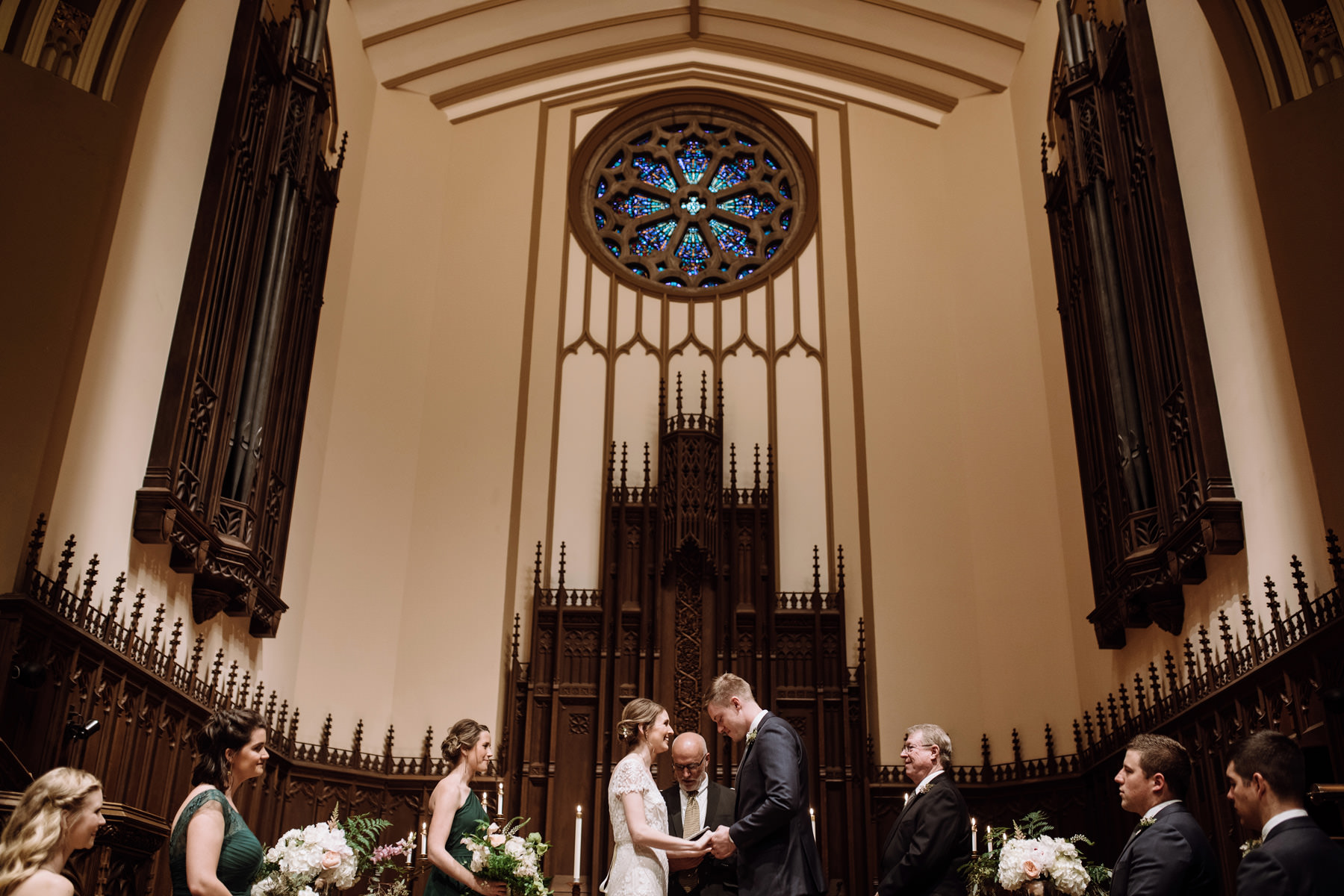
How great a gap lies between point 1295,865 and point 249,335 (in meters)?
7.06

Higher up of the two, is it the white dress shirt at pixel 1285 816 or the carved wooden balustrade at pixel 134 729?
the carved wooden balustrade at pixel 134 729

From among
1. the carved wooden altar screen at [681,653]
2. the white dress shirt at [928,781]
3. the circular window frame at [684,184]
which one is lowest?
the white dress shirt at [928,781]

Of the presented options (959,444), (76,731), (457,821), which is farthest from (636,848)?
(959,444)

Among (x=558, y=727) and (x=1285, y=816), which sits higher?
(x=558, y=727)

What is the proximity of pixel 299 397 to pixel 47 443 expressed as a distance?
11.5ft

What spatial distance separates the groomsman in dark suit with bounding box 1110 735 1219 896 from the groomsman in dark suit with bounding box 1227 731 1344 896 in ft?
0.93

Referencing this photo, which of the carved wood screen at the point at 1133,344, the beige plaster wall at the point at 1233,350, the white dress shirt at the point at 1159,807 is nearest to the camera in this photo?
the white dress shirt at the point at 1159,807

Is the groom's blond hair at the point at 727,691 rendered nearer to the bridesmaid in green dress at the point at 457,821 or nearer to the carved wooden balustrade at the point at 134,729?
the bridesmaid in green dress at the point at 457,821

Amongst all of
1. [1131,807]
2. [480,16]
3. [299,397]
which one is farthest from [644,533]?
[1131,807]

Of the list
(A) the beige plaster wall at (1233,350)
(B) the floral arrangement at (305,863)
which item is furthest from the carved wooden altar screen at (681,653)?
(B) the floral arrangement at (305,863)

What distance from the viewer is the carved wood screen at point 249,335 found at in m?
7.16

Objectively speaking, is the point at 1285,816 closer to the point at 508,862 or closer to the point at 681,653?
the point at 508,862

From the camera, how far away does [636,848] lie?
443cm

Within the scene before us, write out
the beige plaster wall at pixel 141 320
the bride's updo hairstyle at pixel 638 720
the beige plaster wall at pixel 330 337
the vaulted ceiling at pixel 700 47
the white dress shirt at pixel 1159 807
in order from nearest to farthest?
the white dress shirt at pixel 1159 807 < the bride's updo hairstyle at pixel 638 720 < the beige plaster wall at pixel 141 320 < the beige plaster wall at pixel 330 337 < the vaulted ceiling at pixel 700 47
